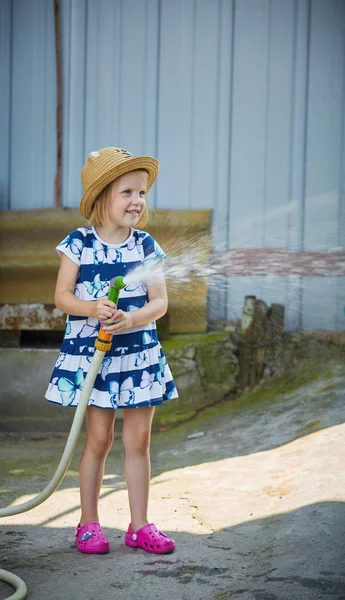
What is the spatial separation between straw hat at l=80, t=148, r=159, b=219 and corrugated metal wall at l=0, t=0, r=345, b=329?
2.58 m

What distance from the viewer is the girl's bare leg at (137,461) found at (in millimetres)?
2506

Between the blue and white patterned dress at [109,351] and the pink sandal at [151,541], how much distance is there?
0.41m

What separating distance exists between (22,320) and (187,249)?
4.10 feet

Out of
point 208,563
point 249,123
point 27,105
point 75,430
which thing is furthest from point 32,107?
point 208,563

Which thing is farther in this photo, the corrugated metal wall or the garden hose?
the corrugated metal wall

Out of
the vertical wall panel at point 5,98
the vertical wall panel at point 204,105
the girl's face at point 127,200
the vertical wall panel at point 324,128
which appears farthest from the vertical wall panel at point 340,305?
the girl's face at point 127,200

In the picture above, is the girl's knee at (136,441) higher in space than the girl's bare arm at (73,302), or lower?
lower

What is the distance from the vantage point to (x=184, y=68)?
510cm

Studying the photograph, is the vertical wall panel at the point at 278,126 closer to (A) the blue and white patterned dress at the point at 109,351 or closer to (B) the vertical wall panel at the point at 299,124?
(B) the vertical wall panel at the point at 299,124

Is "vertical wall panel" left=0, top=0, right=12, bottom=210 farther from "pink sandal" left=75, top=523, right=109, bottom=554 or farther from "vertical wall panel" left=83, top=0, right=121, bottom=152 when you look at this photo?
"pink sandal" left=75, top=523, right=109, bottom=554

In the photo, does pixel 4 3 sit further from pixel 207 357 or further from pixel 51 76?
pixel 207 357

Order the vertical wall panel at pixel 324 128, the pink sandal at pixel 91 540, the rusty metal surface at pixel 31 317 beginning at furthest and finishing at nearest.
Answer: the vertical wall panel at pixel 324 128
the rusty metal surface at pixel 31 317
the pink sandal at pixel 91 540

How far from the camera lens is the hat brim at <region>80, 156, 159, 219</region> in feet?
8.14

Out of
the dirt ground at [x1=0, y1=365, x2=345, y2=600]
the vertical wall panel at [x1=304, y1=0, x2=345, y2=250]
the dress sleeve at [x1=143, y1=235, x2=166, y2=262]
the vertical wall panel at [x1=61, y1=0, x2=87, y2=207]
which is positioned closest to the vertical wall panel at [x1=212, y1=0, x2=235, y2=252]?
the vertical wall panel at [x1=304, y1=0, x2=345, y2=250]
